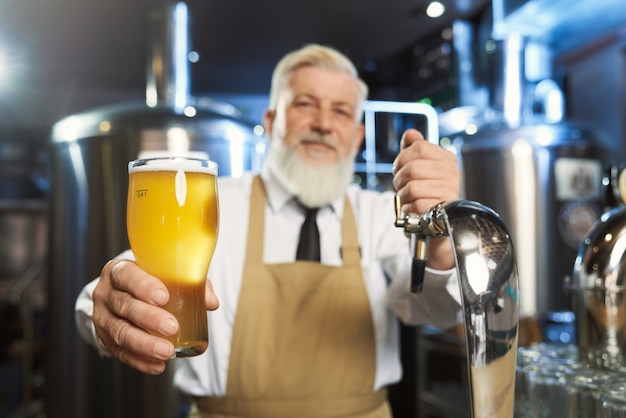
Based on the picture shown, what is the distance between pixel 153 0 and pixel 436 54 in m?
1.61

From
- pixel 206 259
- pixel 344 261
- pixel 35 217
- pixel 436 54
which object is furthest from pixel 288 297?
pixel 35 217

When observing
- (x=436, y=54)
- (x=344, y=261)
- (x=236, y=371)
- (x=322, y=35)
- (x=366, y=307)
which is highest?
(x=322, y=35)

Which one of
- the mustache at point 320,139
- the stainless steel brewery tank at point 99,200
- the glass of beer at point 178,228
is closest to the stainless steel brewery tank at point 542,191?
the stainless steel brewery tank at point 99,200

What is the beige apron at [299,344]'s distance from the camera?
4.71 feet

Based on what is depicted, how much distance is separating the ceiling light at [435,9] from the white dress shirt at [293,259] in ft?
6.21

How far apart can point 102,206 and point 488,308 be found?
7.44ft

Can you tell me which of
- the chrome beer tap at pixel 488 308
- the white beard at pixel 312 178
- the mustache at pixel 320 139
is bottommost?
the chrome beer tap at pixel 488 308

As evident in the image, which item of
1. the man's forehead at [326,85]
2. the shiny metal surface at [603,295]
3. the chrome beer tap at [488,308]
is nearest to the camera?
the chrome beer tap at [488,308]

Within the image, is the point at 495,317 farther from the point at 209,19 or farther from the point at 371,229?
the point at 209,19

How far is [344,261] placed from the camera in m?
1.57

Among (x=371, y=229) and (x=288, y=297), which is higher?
(x=371, y=229)

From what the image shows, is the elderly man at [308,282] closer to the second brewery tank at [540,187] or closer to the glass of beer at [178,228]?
the glass of beer at [178,228]

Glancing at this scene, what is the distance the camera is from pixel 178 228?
0.71 metres

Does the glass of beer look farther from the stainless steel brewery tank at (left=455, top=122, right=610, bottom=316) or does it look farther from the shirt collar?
the stainless steel brewery tank at (left=455, top=122, right=610, bottom=316)
